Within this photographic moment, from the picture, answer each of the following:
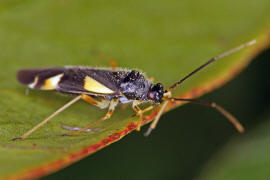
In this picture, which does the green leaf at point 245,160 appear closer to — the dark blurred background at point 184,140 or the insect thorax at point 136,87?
the dark blurred background at point 184,140

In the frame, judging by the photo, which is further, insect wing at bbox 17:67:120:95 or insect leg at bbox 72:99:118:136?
insect wing at bbox 17:67:120:95

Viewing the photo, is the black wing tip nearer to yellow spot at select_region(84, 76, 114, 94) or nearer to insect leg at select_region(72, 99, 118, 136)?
yellow spot at select_region(84, 76, 114, 94)

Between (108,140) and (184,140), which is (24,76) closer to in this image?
(108,140)

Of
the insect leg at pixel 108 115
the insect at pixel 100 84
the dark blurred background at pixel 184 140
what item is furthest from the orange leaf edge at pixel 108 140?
the dark blurred background at pixel 184 140

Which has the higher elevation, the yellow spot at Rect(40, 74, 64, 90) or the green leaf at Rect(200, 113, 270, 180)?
the yellow spot at Rect(40, 74, 64, 90)

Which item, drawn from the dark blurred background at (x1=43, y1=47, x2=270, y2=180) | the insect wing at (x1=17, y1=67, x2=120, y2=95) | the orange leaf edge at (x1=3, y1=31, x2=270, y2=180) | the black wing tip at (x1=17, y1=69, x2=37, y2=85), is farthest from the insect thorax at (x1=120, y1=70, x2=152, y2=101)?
the black wing tip at (x1=17, y1=69, x2=37, y2=85)

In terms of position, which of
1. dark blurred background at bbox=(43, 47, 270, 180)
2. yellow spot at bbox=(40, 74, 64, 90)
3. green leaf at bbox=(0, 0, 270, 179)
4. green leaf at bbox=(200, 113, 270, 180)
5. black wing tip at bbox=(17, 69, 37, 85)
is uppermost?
green leaf at bbox=(0, 0, 270, 179)

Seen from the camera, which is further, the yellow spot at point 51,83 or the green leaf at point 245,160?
the yellow spot at point 51,83
